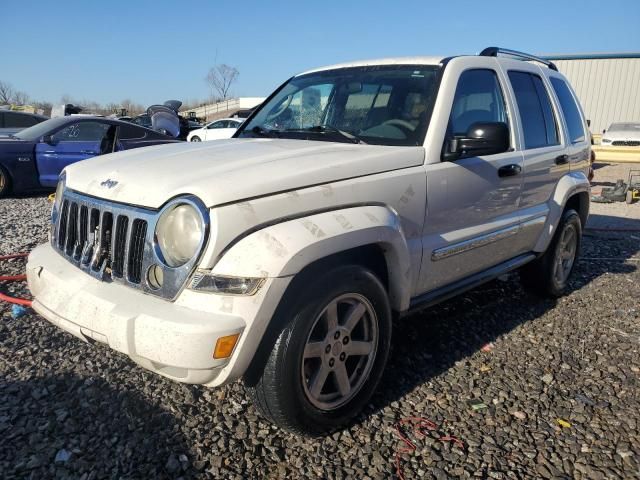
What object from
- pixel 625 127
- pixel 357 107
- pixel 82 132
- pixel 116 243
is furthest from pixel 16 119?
pixel 625 127

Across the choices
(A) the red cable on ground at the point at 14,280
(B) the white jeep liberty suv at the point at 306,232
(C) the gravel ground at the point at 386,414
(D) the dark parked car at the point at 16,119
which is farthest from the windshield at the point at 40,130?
(B) the white jeep liberty suv at the point at 306,232

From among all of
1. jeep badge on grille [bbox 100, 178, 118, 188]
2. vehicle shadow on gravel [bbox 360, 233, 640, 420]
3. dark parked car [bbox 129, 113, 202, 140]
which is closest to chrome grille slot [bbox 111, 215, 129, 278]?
jeep badge on grille [bbox 100, 178, 118, 188]

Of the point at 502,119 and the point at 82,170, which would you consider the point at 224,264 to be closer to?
the point at 82,170

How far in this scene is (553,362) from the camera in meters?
3.40

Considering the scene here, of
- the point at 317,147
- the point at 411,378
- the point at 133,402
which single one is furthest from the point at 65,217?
the point at 411,378

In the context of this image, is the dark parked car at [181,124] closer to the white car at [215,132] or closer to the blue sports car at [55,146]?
the white car at [215,132]

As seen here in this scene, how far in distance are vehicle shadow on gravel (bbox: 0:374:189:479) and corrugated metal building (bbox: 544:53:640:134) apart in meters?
28.0

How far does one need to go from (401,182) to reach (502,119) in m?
1.40

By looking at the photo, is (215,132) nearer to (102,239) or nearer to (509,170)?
(509,170)

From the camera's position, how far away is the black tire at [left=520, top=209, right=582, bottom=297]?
442 cm

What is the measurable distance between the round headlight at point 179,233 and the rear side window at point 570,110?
364 cm

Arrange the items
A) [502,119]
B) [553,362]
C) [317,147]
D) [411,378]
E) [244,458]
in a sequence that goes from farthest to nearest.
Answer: [502,119] < [553,362] < [411,378] < [317,147] < [244,458]

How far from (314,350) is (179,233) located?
2.70 feet

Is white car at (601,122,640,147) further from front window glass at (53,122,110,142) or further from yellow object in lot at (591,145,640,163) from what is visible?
front window glass at (53,122,110,142)
